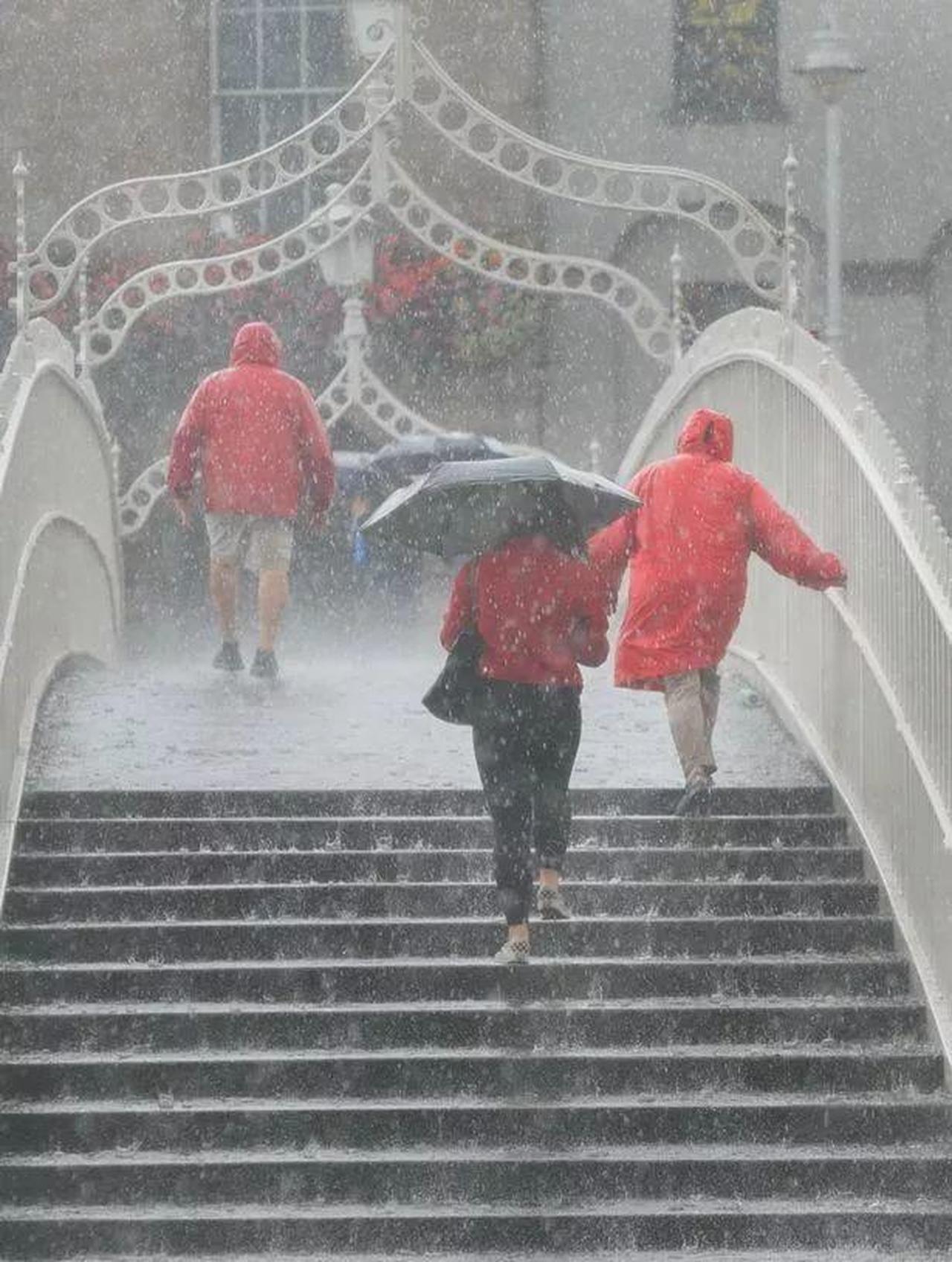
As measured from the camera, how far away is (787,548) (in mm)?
12000

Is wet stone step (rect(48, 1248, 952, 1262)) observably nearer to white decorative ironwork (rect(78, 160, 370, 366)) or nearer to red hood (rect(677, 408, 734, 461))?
red hood (rect(677, 408, 734, 461))

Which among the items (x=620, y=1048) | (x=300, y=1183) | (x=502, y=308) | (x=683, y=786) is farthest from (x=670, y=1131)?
(x=502, y=308)

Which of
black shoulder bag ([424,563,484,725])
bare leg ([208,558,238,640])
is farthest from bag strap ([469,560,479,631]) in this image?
bare leg ([208,558,238,640])

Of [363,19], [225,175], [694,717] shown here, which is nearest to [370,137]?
[225,175]

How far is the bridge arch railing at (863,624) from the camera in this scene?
1072 cm

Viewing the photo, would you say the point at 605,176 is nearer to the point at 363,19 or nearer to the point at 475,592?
the point at 363,19

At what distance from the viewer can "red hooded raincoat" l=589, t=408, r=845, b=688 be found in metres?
12.2

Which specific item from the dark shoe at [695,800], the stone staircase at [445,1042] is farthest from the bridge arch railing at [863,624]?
the dark shoe at [695,800]

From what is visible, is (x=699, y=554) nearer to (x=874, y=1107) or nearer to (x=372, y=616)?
(x=874, y=1107)

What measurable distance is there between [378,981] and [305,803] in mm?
1251

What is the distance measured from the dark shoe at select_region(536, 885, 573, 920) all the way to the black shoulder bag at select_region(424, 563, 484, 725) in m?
0.61

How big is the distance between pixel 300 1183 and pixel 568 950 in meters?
1.51

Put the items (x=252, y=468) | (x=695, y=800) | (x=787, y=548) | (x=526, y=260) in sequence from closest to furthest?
(x=695, y=800) → (x=787, y=548) → (x=252, y=468) → (x=526, y=260)

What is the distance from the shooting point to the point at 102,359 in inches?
757
